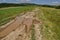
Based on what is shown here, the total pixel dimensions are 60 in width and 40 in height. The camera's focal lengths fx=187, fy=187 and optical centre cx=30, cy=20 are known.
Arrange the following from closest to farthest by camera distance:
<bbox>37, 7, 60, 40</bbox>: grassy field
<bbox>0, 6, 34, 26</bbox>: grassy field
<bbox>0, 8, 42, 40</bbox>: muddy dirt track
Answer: <bbox>0, 8, 42, 40</bbox>: muddy dirt track → <bbox>0, 6, 34, 26</bbox>: grassy field → <bbox>37, 7, 60, 40</bbox>: grassy field

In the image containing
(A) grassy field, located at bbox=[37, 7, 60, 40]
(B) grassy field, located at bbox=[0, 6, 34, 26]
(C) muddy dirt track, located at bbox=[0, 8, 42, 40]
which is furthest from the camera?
(A) grassy field, located at bbox=[37, 7, 60, 40]

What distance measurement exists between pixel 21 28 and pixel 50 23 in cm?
372

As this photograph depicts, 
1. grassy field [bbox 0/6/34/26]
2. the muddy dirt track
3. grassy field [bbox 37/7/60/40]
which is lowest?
grassy field [bbox 37/7/60/40]

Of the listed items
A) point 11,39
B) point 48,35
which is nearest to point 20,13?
point 48,35

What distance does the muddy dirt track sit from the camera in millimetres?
11117

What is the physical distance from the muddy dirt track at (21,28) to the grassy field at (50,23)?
568 mm

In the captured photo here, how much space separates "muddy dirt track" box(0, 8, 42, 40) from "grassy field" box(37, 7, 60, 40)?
1.86ft

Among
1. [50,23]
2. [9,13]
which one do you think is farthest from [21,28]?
[50,23]

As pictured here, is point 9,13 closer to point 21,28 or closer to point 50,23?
point 21,28

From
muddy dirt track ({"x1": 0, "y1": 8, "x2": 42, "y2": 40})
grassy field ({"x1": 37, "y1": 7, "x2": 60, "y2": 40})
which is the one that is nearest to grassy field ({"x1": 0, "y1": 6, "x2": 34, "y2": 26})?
muddy dirt track ({"x1": 0, "y1": 8, "x2": 42, "y2": 40})

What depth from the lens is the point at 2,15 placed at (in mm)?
13547

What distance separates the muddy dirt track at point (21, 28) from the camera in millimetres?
11117

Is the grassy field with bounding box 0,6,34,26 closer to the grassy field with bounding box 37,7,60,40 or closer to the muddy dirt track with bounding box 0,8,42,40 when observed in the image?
the muddy dirt track with bounding box 0,8,42,40

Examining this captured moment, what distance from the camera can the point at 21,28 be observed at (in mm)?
12289
